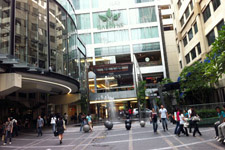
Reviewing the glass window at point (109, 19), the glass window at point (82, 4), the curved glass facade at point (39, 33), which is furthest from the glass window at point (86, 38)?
the curved glass facade at point (39, 33)

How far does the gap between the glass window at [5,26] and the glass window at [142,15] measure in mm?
38132

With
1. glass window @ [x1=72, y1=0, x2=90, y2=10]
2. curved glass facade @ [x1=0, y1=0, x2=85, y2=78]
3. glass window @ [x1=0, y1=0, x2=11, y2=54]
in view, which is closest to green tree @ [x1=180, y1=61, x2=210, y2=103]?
curved glass facade @ [x1=0, y1=0, x2=85, y2=78]

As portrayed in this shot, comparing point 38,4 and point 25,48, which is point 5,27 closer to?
point 25,48

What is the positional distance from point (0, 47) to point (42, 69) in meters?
3.44

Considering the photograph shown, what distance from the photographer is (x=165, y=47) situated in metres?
50.3

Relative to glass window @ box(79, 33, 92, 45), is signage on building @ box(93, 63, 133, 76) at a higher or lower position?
lower

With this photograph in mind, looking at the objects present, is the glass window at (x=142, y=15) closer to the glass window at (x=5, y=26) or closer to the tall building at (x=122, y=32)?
the tall building at (x=122, y=32)

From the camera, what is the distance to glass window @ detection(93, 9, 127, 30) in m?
50.2

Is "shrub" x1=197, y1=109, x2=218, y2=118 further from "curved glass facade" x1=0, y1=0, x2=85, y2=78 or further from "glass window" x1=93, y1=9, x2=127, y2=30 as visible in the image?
"glass window" x1=93, y1=9, x2=127, y2=30

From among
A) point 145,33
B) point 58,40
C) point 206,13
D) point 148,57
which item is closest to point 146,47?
point 145,33

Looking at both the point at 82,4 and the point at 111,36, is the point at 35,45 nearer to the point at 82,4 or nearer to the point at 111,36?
the point at 111,36

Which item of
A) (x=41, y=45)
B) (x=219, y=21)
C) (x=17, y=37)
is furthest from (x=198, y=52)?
(x=17, y=37)

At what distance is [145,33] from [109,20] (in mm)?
9780

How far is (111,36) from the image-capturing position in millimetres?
49938
